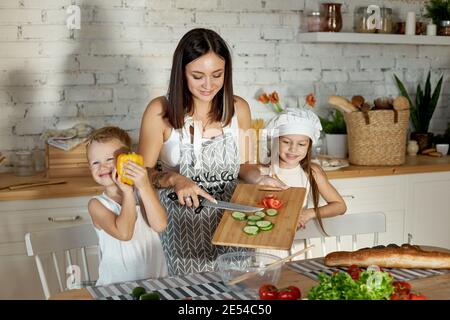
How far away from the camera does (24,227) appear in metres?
2.85

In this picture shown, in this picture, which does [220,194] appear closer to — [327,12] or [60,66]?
[60,66]

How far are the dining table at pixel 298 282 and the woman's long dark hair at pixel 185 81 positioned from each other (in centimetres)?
66

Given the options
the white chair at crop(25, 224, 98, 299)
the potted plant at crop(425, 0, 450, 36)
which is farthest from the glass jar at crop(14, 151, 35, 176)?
the potted plant at crop(425, 0, 450, 36)

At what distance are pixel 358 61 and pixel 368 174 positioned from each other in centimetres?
81

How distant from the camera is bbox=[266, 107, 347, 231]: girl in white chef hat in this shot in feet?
8.61

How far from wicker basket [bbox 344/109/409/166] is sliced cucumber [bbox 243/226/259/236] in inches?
65.6

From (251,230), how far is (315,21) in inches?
78.8

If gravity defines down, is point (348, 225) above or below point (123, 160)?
below

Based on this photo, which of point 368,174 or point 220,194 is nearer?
point 220,194

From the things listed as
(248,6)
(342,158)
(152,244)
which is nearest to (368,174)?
(342,158)

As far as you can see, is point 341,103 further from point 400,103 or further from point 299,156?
point 299,156

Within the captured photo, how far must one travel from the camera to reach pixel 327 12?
3.61 meters

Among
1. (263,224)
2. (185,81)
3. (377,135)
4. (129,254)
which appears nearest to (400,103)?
(377,135)

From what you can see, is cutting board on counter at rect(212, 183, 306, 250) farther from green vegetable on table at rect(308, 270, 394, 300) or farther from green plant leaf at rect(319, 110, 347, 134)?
green plant leaf at rect(319, 110, 347, 134)
